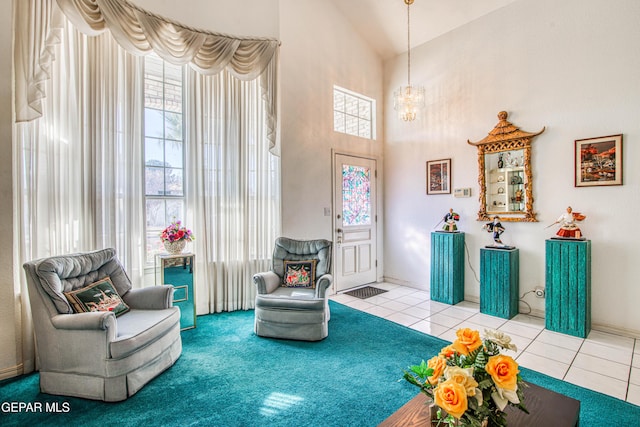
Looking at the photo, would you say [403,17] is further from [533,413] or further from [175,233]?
[533,413]

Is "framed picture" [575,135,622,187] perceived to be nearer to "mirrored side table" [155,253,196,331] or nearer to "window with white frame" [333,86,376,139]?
"window with white frame" [333,86,376,139]

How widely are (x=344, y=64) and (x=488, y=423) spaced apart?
477 cm

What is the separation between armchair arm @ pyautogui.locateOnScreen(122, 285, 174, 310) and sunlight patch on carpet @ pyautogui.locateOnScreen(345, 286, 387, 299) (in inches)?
106

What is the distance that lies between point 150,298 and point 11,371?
1.09m

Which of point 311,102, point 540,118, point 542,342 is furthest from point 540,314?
point 311,102

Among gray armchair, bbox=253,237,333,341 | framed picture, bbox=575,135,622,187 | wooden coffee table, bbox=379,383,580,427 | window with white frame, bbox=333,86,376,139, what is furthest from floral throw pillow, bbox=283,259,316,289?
framed picture, bbox=575,135,622,187

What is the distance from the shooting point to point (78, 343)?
2.09 meters

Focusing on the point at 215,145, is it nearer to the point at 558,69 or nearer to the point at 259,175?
the point at 259,175

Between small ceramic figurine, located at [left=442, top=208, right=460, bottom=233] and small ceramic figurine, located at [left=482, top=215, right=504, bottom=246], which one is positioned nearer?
small ceramic figurine, located at [left=482, top=215, right=504, bottom=246]

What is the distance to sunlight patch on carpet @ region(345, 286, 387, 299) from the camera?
4.54 meters

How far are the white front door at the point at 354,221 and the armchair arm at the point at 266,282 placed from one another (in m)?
1.48

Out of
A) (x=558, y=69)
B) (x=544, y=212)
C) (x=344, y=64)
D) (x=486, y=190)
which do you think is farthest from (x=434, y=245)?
(x=344, y=64)

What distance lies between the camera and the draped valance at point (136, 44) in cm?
241

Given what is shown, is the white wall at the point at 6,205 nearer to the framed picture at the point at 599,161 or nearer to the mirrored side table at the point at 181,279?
the mirrored side table at the point at 181,279
